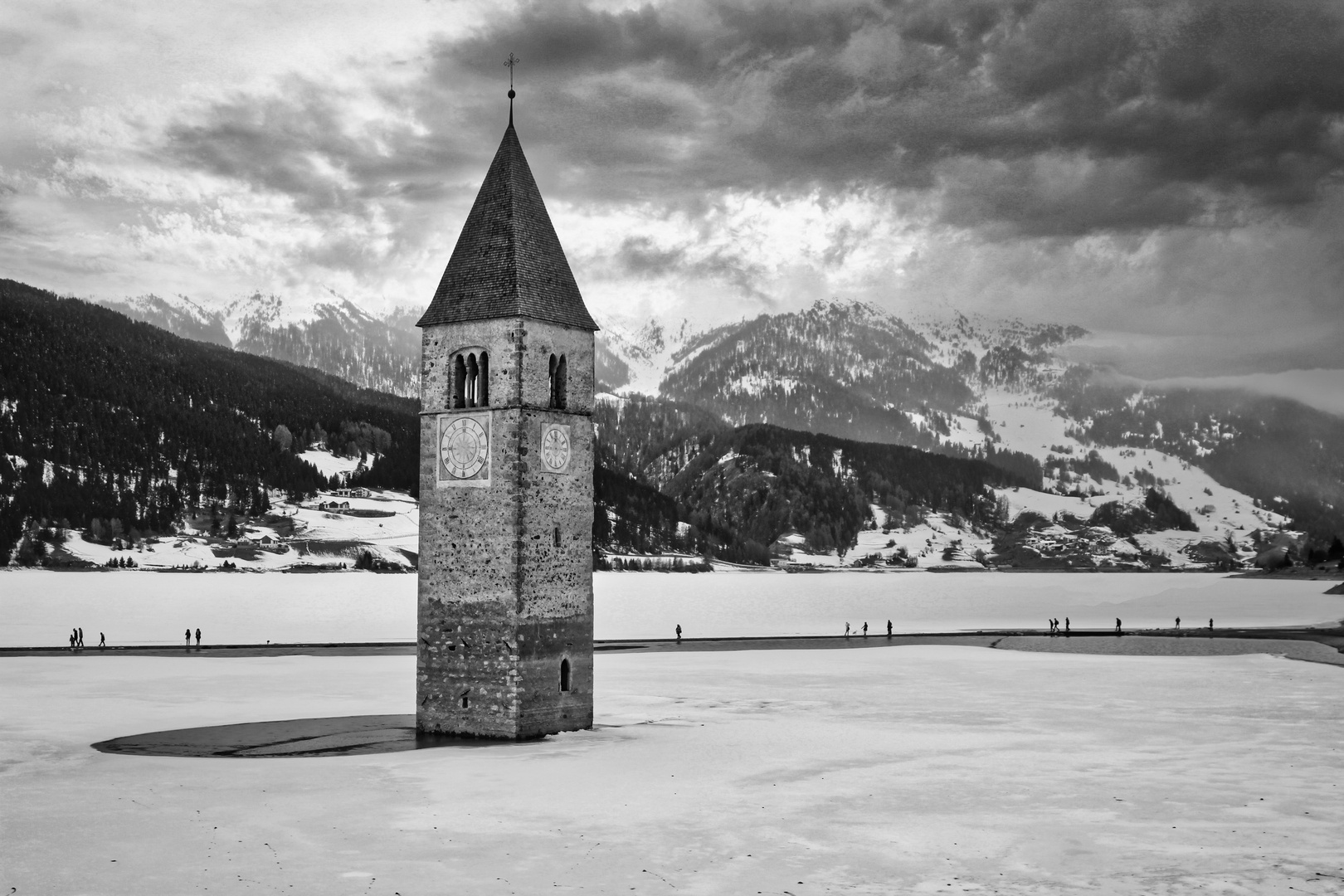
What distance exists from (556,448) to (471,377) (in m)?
4.02

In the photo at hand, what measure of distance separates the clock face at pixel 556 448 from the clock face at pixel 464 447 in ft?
6.66

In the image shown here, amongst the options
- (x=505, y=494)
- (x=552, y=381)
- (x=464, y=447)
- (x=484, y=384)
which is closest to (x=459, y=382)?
(x=484, y=384)

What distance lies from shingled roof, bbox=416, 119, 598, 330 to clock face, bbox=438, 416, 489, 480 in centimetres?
384

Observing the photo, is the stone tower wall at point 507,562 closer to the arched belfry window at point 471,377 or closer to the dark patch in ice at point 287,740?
the arched belfry window at point 471,377

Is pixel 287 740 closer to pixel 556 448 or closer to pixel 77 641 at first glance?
pixel 556 448

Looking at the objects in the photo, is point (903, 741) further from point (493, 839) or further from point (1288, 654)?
point (1288, 654)

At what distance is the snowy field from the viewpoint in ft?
91.3

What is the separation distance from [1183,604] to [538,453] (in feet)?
497

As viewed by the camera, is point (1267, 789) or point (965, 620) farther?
point (965, 620)

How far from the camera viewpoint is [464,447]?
4722 centimetres

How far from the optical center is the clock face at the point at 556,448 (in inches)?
1858

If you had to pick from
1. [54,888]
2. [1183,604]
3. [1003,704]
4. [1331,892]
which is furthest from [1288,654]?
[1183,604]

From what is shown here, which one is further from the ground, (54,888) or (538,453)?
(538,453)

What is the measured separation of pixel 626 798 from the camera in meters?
35.6
